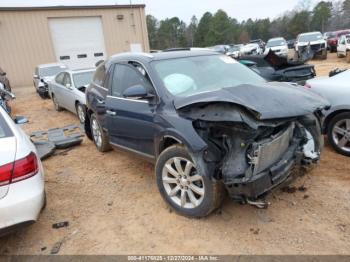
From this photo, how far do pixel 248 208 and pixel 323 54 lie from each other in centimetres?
2098

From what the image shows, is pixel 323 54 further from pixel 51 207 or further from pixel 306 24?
pixel 306 24

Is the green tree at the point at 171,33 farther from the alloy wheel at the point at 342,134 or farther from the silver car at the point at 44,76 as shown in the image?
the alloy wheel at the point at 342,134

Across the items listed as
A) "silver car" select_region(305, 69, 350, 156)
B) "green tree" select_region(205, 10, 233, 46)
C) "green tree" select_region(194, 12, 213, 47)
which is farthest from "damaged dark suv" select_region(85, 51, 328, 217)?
"green tree" select_region(194, 12, 213, 47)

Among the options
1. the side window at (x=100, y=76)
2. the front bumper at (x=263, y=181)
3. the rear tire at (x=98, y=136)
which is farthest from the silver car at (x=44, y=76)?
the front bumper at (x=263, y=181)

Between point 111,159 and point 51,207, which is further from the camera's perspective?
point 111,159

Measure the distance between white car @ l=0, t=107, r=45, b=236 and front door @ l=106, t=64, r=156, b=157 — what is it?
128cm

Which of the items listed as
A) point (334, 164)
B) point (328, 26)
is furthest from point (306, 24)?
point (334, 164)

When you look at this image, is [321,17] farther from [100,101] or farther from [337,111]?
[100,101]

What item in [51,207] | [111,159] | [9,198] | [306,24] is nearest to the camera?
A: [9,198]

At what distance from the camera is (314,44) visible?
21.5 m

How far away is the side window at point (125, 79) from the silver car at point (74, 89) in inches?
132

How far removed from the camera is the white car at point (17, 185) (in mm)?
2668

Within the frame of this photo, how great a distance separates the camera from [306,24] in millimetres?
55500

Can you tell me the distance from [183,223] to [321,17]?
6505 cm
